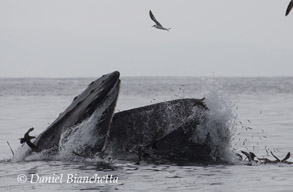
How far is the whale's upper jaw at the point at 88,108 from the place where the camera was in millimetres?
11273

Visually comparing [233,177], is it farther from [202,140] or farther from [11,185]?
[11,185]

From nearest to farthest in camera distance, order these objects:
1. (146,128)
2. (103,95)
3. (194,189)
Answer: (194,189) → (103,95) → (146,128)

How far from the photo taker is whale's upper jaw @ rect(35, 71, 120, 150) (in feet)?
37.0

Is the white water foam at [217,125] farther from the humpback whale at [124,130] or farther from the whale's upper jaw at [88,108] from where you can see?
the whale's upper jaw at [88,108]

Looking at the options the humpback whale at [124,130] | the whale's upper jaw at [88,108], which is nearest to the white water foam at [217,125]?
the humpback whale at [124,130]

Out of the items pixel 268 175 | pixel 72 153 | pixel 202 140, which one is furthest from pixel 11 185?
pixel 268 175

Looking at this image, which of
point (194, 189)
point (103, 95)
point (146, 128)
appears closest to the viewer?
point (194, 189)

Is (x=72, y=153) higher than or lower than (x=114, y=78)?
lower

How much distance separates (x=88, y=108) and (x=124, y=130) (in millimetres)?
1048

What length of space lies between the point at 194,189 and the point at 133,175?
4.22ft

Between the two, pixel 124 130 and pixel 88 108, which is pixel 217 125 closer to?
pixel 124 130

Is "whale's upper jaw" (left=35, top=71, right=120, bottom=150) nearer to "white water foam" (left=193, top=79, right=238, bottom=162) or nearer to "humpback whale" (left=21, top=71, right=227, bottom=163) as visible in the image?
"humpback whale" (left=21, top=71, right=227, bottom=163)

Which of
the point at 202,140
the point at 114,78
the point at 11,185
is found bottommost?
the point at 11,185

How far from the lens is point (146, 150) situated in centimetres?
1227
